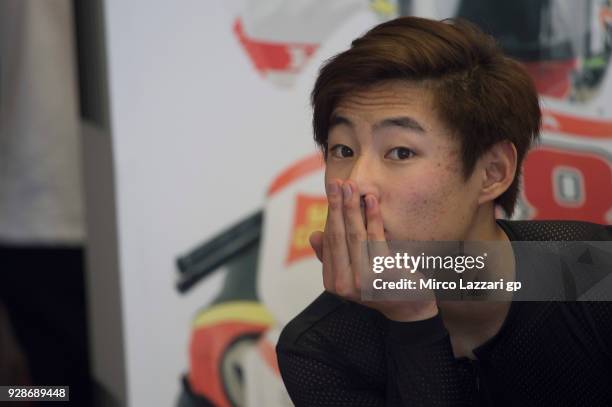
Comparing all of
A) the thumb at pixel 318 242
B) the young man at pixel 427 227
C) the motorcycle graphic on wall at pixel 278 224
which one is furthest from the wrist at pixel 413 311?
the motorcycle graphic on wall at pixel 278 224

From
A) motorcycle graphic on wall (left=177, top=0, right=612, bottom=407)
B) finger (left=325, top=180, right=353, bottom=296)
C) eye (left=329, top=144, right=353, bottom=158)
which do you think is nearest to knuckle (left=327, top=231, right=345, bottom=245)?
finger (left=325, top=180, right=353, bottom=296)

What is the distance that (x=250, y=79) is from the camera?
4.87 ft

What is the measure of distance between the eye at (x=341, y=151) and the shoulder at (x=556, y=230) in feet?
0.85

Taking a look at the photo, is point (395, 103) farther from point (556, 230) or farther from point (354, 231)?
point (556, 230)

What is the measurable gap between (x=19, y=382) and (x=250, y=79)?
685 millimetres

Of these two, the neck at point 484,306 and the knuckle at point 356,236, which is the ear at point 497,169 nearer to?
the neck at point 484,306

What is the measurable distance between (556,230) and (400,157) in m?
0.29

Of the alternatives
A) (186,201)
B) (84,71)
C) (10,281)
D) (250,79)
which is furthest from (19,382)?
(250,79)

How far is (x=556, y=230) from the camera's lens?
3.39 feet

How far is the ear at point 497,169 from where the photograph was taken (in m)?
0.95

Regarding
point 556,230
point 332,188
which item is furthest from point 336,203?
point 556,230

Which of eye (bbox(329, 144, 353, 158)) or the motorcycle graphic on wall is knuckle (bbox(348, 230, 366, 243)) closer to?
eye (bbox(329, 144, 353, 158))

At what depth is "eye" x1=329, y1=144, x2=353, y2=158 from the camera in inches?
35.9

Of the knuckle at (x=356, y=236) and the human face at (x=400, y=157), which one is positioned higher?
the human face at (x=400, y=157)
